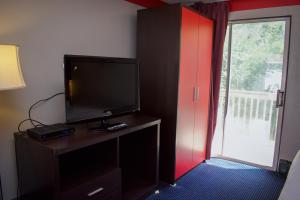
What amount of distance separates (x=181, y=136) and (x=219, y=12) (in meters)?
1.72

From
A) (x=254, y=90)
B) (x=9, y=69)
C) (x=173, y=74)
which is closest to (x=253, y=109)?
(x=254, y=90)

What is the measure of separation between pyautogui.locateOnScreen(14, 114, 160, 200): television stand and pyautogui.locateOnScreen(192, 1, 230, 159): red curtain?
1185mm

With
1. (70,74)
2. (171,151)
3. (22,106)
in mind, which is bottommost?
(171,151)

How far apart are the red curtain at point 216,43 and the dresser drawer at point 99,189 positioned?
1.77m

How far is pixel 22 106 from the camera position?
1829 millimetres

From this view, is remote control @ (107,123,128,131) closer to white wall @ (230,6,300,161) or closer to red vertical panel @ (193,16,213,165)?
red vertical panel @ (193,16,213,165)

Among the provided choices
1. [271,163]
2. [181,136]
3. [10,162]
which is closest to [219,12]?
[181,136]

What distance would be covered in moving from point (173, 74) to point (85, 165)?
1.25 metres

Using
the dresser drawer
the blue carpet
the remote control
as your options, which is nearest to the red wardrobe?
the blue carpet

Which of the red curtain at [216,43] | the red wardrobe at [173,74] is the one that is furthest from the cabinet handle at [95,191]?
the red curtain at [216,43]

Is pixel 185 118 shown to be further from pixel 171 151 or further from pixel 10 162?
pixel 10 162

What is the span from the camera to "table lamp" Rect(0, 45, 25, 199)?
1312mm

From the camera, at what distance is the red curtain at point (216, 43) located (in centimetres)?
297

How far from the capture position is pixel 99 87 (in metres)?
1.90
